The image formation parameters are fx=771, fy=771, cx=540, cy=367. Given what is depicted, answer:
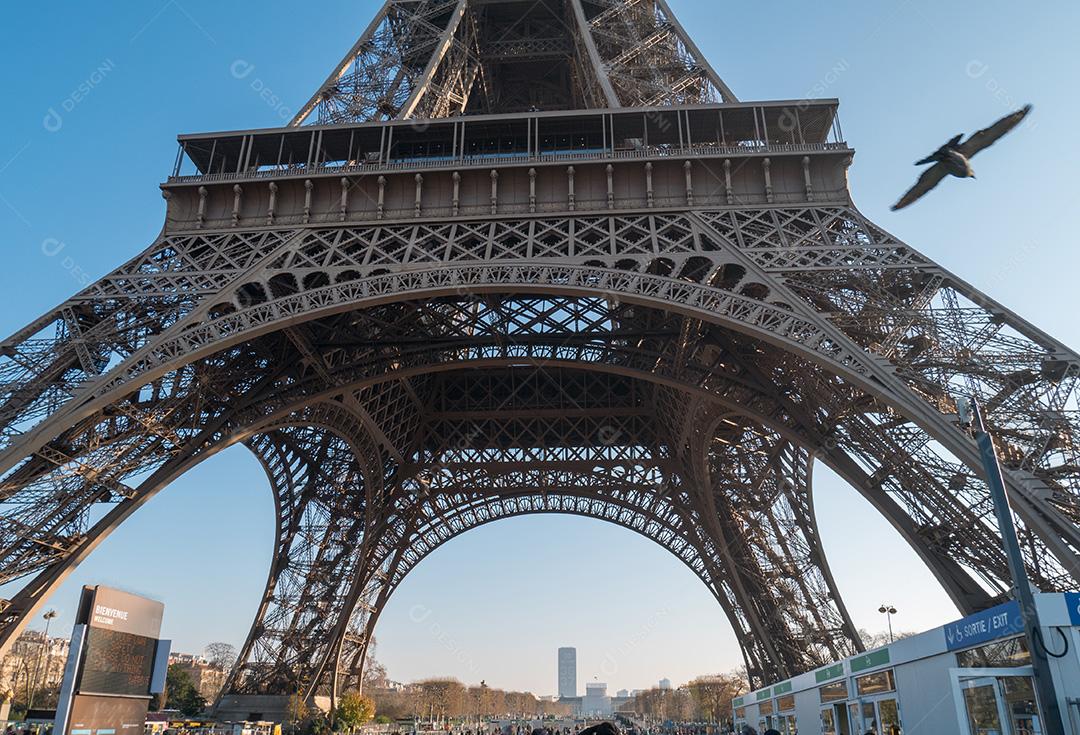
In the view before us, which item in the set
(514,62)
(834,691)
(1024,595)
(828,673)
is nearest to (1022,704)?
(1024,595)

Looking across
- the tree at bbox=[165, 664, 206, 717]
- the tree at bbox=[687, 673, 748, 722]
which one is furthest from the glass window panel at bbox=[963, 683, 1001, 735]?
the tree at bbox=[687, 673, 748, 722]

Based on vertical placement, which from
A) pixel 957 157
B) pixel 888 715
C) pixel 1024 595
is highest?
pixel 957 157

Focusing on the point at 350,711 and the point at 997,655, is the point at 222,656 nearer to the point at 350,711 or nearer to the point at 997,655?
the point at 350,711

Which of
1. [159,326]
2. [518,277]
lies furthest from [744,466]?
[159,326]

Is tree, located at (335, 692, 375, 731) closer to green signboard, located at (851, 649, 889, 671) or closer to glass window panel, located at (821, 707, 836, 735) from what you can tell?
glass window panel, located at (821, 707, 836, 735)

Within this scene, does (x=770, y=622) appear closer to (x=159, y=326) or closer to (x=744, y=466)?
(x=744, y=466)

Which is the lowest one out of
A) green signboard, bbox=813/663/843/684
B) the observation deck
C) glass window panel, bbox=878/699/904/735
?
glass window panel, bbox=878/699/904/735
